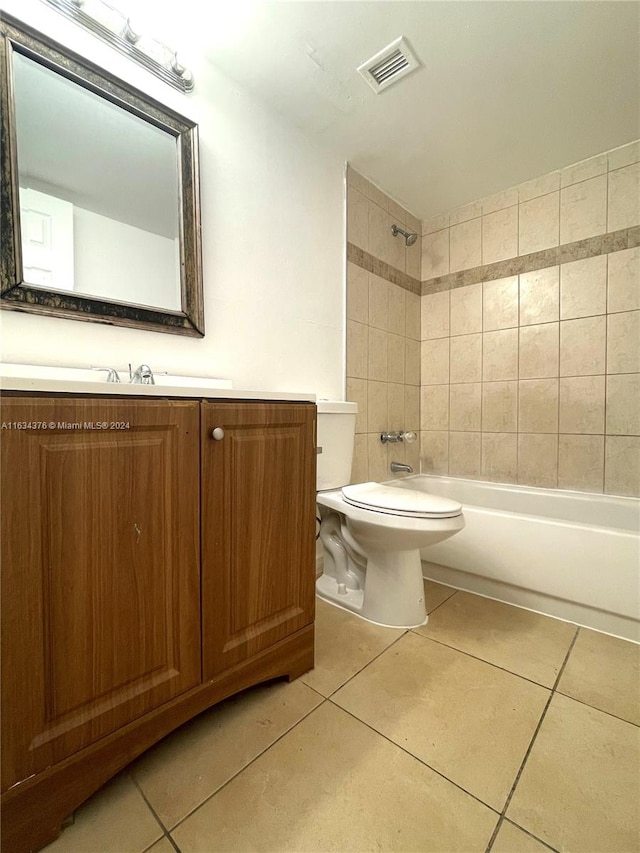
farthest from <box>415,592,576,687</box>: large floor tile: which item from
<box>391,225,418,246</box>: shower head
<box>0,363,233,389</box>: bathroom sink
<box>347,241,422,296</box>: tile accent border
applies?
<box>391,225,418,246</box>: shower head

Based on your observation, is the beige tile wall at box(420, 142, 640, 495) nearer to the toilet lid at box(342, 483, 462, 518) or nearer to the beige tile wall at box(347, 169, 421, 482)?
the beige tile wall at box(347, 169, 421, 482)

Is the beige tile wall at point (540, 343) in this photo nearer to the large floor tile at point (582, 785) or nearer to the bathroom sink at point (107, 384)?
the large floor tile at point (582, 785)

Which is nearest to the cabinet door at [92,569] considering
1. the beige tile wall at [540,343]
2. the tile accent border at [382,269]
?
the tile accent border at [382,269]

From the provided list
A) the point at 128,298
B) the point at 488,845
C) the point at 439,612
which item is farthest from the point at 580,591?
the point at 128,298

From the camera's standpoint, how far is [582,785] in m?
0.76

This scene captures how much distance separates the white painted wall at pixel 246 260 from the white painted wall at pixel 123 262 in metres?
0.11

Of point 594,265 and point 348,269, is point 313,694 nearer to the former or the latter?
point 348,269

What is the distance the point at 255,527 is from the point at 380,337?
1456mm

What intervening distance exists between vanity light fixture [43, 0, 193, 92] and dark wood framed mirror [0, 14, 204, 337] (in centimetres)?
10

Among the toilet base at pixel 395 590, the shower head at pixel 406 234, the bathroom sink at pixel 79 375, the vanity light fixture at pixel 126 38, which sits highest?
the vanity light fixture at pixel 126 38

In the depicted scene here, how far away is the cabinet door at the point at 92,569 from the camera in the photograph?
1.91 ft

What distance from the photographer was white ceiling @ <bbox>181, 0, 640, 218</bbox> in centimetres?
115

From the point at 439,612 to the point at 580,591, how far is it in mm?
506

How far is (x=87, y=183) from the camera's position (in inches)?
41.7
